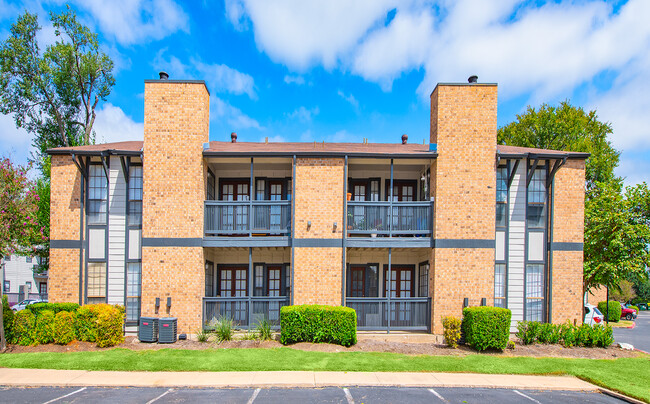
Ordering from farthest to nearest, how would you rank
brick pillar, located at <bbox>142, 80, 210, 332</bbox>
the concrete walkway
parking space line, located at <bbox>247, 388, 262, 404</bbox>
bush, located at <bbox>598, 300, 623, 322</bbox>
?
1. bush, located at <bbox>598, 300, 623, 322</bbox>
2. brick pillar, located at <bbox>142, 80, 210, 332</bbox>
3. the concrete walkway
4. parking space line, located at <bbox>247, 388, 262, 404</bbox>

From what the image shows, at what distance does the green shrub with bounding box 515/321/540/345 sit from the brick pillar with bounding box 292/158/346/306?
20.6 ft

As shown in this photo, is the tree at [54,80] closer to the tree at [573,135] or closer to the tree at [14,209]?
the tree at [14,209]

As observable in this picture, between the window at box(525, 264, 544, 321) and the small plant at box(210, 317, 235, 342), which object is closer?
the small plant at box(210, 317, 235, 342)

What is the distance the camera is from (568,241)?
14.3 meters

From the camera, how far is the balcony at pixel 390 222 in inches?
554

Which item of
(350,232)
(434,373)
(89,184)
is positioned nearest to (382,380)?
(434,373)

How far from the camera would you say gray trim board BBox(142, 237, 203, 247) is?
1351cm

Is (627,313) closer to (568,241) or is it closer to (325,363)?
(568,241)

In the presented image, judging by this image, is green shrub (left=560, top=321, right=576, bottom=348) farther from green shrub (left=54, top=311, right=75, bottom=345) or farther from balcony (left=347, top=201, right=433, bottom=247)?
green shrub (left=54, top=311, right=75, bottom=345)

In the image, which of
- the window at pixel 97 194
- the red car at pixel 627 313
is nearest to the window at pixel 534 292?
the window at pixel 97 194

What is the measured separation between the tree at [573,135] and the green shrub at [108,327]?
2772 cm

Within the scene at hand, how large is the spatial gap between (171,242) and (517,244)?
492 inches

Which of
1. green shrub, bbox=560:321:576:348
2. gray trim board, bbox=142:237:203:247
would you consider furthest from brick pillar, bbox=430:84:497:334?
gray trim board, bbox=142:237:203:247

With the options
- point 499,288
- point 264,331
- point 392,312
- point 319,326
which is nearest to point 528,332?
point 499,288
